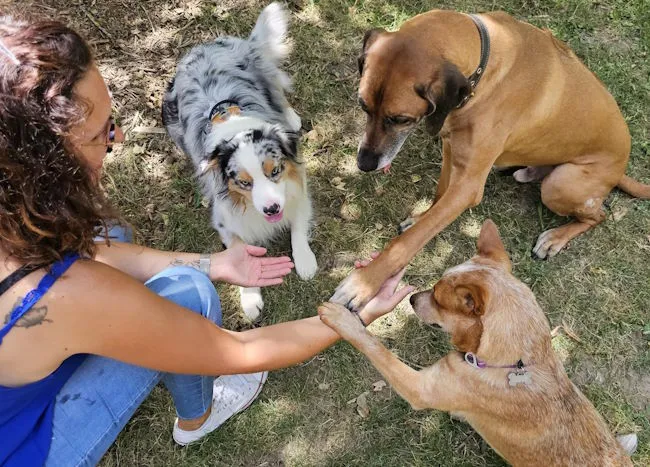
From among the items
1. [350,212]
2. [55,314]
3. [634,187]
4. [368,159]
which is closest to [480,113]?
[368,159]

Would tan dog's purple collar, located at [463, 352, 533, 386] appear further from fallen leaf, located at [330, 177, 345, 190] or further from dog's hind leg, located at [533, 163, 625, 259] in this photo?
fallen leaf, located at [330, 177, 345, 190]

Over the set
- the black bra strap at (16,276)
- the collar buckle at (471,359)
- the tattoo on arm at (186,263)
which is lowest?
the collar buckle at (471,359)

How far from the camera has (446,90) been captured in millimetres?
2936

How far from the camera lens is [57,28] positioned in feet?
6.29

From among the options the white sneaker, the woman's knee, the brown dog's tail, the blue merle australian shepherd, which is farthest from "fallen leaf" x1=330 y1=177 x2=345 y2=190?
the brown dog's tail

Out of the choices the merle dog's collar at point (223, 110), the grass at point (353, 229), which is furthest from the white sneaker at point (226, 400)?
the merle dog's collar at point (223, 110)

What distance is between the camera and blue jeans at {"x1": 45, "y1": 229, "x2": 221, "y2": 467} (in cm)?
243

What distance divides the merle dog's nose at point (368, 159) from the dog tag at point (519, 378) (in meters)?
1.52

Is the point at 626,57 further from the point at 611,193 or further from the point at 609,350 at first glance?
the point at 609,350

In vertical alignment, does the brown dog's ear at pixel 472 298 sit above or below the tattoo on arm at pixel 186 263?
above

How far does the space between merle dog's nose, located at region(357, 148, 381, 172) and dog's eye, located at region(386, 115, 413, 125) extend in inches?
12.2

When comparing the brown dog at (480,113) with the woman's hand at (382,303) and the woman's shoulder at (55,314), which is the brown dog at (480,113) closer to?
the woman's hand at (382,303)

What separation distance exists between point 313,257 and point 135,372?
5.79ft

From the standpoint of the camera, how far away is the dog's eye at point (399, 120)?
3.09 metres
